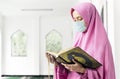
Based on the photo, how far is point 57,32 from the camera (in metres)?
8.38

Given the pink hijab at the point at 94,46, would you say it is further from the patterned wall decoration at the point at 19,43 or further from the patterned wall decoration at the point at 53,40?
the patterned wall decoration at the point at 19,43

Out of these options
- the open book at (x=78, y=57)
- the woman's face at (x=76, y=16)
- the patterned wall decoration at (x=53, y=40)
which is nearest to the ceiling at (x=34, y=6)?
the patterned wall decoration at (x=53, y=40)

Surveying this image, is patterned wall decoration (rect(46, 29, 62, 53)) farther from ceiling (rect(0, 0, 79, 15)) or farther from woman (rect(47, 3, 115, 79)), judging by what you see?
woman (rect(47, 3, 115, 79))

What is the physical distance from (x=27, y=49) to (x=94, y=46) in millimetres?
7216

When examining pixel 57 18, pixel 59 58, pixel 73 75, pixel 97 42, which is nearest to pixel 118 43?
pixel 97 42

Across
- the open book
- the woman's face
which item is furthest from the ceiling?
the open book

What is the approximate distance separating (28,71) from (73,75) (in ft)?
23.4

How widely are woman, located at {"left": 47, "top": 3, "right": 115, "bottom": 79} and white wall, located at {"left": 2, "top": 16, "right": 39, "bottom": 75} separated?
686cm

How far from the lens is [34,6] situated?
6.80m

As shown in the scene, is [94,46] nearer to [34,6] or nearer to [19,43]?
[34,6]

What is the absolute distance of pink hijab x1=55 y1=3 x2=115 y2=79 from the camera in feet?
4.29

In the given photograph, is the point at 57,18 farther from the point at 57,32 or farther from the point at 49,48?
the point at 49,48

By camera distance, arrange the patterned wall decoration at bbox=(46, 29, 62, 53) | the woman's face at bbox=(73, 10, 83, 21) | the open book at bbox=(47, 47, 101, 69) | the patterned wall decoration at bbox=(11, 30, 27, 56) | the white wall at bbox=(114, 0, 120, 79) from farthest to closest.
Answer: the patterned wall decoration at bbox=(11, 30, 27, 56), the patterned wall decoration at bbox=(46, 29, 62, 53), the white wall at bbox=(114, 0, 120, 79), the woman's face at bbox=(73, 10, 83, 21), the open book at bbox=(47, 47, 101, 69)

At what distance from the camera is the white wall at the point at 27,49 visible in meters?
8.36
